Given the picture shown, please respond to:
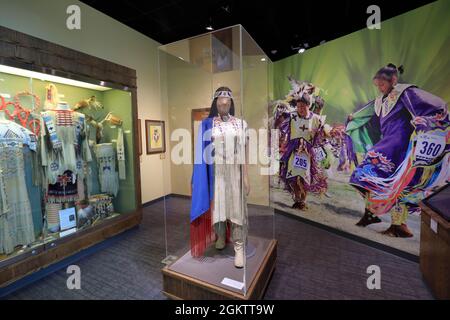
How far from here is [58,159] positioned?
247 cm

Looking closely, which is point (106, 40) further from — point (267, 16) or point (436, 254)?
point (436, 254)

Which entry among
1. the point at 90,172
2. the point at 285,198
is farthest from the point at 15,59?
the point at 285,198

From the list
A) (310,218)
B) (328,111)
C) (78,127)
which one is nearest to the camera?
(78,127)

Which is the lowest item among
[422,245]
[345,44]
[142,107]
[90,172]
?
[422,245]

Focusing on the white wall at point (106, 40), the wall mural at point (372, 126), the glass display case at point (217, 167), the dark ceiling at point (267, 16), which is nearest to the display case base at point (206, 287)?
the glass display case at point (217, 167)

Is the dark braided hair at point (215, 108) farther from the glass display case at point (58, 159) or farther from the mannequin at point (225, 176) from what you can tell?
the glass display case at point (58, 159)

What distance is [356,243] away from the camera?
9.51 feet

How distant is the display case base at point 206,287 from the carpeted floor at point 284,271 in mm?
199

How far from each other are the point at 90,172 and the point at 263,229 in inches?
93.7

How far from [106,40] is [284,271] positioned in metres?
4.07

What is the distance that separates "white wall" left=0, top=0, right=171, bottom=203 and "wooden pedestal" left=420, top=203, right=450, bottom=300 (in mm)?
2509

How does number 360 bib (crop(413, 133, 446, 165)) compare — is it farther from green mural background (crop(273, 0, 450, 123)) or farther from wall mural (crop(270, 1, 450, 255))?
green mural background (crop(273, 0, 450, 123))

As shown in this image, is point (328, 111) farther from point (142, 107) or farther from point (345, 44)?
point (142, 107)

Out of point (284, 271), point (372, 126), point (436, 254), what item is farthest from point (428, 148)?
point (284, 271)
